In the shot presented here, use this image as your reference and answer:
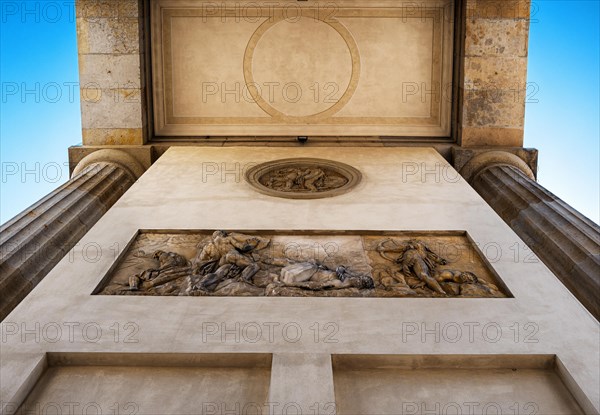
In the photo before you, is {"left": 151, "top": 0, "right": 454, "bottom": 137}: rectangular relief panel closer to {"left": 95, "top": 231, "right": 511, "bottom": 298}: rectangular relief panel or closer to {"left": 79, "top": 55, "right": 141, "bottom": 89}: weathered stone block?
{"left": 79, "top": 55, "right": 141, "bottom": 89}: weathered stone block

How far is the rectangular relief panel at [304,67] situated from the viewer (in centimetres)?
932

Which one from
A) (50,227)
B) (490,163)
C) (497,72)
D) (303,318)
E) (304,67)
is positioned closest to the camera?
(303,318)

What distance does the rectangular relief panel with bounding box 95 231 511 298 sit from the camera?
16.9ft

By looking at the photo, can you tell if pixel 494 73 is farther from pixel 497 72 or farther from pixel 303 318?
pixel 303 318

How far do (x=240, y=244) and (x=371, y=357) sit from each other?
1866mm

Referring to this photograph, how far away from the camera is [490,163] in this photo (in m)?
8.85

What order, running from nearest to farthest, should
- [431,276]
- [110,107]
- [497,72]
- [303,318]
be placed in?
[303,318] → [431,276] → [497,72] → [110,107]

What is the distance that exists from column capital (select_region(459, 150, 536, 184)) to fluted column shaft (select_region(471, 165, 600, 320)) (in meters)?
0.13

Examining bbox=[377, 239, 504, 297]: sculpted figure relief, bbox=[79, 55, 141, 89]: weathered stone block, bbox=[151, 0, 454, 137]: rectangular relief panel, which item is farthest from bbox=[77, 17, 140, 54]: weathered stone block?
bbox=[377, 239, 504, 297]: sculpted figure relief

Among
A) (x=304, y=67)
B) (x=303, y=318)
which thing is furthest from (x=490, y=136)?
(x=303, y=318)

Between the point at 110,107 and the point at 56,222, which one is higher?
the point at 110,107

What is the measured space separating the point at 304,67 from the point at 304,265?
464cm

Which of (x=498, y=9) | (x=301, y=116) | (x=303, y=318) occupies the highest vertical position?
(x=498, y=9)

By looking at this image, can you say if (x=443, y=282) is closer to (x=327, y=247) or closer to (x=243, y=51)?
(x=327, y=247)
